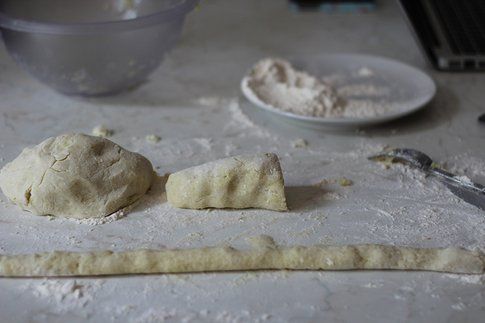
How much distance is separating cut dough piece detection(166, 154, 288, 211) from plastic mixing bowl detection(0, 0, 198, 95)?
434 millimetres

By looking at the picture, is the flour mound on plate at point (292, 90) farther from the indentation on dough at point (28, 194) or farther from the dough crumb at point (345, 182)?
the indentation on dough at point (28, 194)

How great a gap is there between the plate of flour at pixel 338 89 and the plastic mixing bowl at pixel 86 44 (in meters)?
0.24

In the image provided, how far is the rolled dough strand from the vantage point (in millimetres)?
1024

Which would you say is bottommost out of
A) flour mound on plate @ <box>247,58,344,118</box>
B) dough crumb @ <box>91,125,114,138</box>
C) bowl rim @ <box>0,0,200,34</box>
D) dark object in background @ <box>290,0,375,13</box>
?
dark object in background @ <box>290,0,375,13</box>

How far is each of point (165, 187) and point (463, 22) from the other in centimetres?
119

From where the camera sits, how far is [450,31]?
6.26 ft

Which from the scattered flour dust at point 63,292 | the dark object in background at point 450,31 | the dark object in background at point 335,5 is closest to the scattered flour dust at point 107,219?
the scattered flour dust at point 63,292

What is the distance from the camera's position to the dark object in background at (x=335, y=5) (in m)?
2.29

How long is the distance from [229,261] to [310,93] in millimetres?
624

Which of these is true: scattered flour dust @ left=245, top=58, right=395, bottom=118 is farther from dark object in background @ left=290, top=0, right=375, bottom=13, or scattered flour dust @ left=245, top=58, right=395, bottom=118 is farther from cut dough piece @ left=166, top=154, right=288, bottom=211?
dark object in background @ left=290, top=0, right=375, bottom=13

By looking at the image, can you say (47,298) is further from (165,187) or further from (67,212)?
(165,187)

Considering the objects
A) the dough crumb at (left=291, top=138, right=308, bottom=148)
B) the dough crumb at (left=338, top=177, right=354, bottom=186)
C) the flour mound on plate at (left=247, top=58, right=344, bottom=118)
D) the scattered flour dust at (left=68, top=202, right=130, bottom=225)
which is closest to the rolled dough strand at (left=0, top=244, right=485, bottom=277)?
the scattered flour dust at (left=68, top=202, right=130, bottom=225)

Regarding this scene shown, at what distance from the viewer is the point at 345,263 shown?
104 cm

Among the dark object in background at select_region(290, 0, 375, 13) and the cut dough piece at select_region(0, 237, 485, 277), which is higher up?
the cut dough piece at select_region(0, 237, 485, 277)
